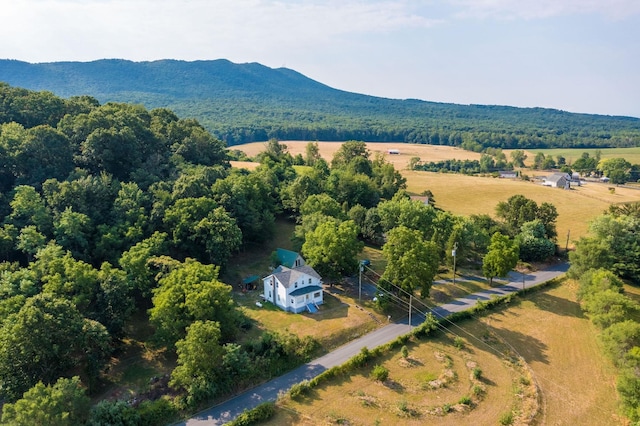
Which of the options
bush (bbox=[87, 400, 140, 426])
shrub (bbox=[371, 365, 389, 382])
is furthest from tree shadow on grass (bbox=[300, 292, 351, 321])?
bush (bbox=[87, 400, 140, 426])

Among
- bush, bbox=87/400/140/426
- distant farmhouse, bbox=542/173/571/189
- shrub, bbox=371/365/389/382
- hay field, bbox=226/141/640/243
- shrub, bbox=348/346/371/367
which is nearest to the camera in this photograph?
bush, bbox=87/400/140/426

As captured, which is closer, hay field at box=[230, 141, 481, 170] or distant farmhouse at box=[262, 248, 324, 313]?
distant farmhouse at box=[262, 248, 324, 313]

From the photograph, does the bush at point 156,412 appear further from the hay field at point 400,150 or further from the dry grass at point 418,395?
the hay field at point 400,150

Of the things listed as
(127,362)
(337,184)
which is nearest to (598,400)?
(127,362)

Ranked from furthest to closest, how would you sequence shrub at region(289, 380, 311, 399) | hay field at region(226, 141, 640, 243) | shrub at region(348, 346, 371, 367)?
1. hay field at region(226, 141, 640, 243)
2. shrub at region(348, 346, 371, 367)
3. shrub at region(289, 380, 311, 399)

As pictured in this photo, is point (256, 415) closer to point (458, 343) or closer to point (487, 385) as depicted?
point (487, 385)

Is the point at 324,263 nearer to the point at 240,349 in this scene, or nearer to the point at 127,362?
the point at 240,349

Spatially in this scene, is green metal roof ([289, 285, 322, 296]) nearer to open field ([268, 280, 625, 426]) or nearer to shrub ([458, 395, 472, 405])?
Result: open field ([268, 280, 625, 426])
